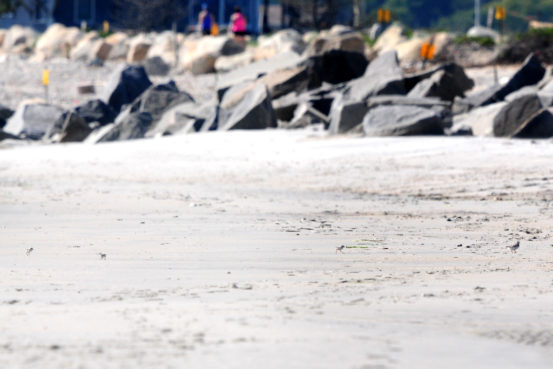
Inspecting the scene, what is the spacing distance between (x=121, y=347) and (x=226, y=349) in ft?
0.98

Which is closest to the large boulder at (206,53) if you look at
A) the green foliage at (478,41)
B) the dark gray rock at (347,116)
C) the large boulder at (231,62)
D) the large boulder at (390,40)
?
the large boulder at (231,62)

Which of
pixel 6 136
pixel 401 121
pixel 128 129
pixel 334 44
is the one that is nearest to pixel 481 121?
pixel 401 121

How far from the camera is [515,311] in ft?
12.2

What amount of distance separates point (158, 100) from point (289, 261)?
39.3 ft

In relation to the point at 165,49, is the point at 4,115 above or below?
above

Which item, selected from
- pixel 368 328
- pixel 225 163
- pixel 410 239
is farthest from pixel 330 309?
pixel 225 163

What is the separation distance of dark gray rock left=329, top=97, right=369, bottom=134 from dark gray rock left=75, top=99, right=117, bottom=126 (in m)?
6.39

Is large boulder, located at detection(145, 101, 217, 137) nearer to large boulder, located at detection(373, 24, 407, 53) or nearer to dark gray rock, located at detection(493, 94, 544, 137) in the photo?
dark gray rock, located at detection(493, 94, 544, 137)

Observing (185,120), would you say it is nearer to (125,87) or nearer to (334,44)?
(125,87)

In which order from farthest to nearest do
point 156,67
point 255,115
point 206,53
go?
point 156,67
point 206,53
point 255,115

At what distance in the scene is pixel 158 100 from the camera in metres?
16.6

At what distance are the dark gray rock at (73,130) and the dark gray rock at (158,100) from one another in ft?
3.28

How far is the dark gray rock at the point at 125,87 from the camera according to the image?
760 inches

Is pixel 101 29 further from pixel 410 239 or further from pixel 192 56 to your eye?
pixel 410 239
